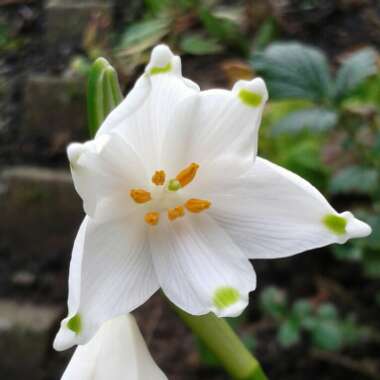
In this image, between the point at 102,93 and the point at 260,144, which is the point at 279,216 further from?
the point at 260,144

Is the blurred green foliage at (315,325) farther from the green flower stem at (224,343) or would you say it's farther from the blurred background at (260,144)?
the green flower stem at (224,343)

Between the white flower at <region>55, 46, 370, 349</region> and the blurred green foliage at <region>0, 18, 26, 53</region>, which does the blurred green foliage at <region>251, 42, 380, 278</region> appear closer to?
the white flower at <region>55, 46, 370, 349</region>

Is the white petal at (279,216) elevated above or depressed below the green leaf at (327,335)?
above

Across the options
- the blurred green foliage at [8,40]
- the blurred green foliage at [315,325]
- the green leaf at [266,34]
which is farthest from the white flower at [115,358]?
the blurred green foliage at [8,40]

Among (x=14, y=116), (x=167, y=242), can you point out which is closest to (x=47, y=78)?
(x=14, y=116)

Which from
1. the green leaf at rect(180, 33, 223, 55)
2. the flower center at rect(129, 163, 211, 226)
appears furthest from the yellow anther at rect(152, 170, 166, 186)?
the green leaf at rect(180, 33, 223, 55)
